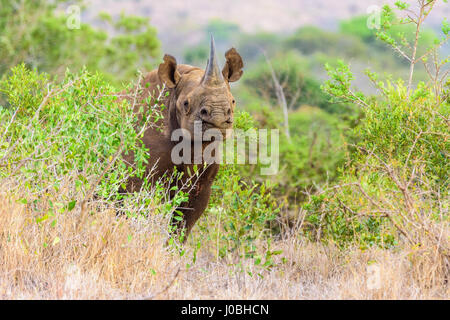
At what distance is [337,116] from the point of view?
14406 mm

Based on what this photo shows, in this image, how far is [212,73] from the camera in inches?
290

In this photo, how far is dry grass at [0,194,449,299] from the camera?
561cm

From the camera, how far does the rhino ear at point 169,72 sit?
303 inches

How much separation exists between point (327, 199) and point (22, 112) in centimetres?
361

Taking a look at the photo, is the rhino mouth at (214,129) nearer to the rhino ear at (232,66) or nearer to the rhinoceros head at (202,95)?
the rhinoceros head at (202,95)

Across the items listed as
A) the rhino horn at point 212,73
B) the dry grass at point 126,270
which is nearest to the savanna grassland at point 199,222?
the dry grass at point 126,270

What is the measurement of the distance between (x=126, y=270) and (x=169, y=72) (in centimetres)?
264

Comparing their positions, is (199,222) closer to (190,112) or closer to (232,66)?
(190,112)

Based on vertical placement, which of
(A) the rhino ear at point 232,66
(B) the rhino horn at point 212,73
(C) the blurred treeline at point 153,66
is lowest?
(B) the rhino horn at point 212,73

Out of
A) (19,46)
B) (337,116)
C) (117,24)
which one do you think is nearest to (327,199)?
(337,116)

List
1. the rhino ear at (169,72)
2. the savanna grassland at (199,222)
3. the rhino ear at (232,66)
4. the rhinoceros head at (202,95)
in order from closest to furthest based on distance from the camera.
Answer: the savanna grassland at (199,222) → the rhinoceros head at (202,95) → the rhino ear at (169,72) → the rhino ear at (232,66)

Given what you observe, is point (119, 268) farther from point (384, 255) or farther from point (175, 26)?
point (175, 26)

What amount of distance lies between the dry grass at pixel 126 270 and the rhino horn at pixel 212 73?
165 centimetres

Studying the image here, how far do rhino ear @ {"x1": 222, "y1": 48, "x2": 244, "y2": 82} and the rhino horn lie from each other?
587 millimetres
